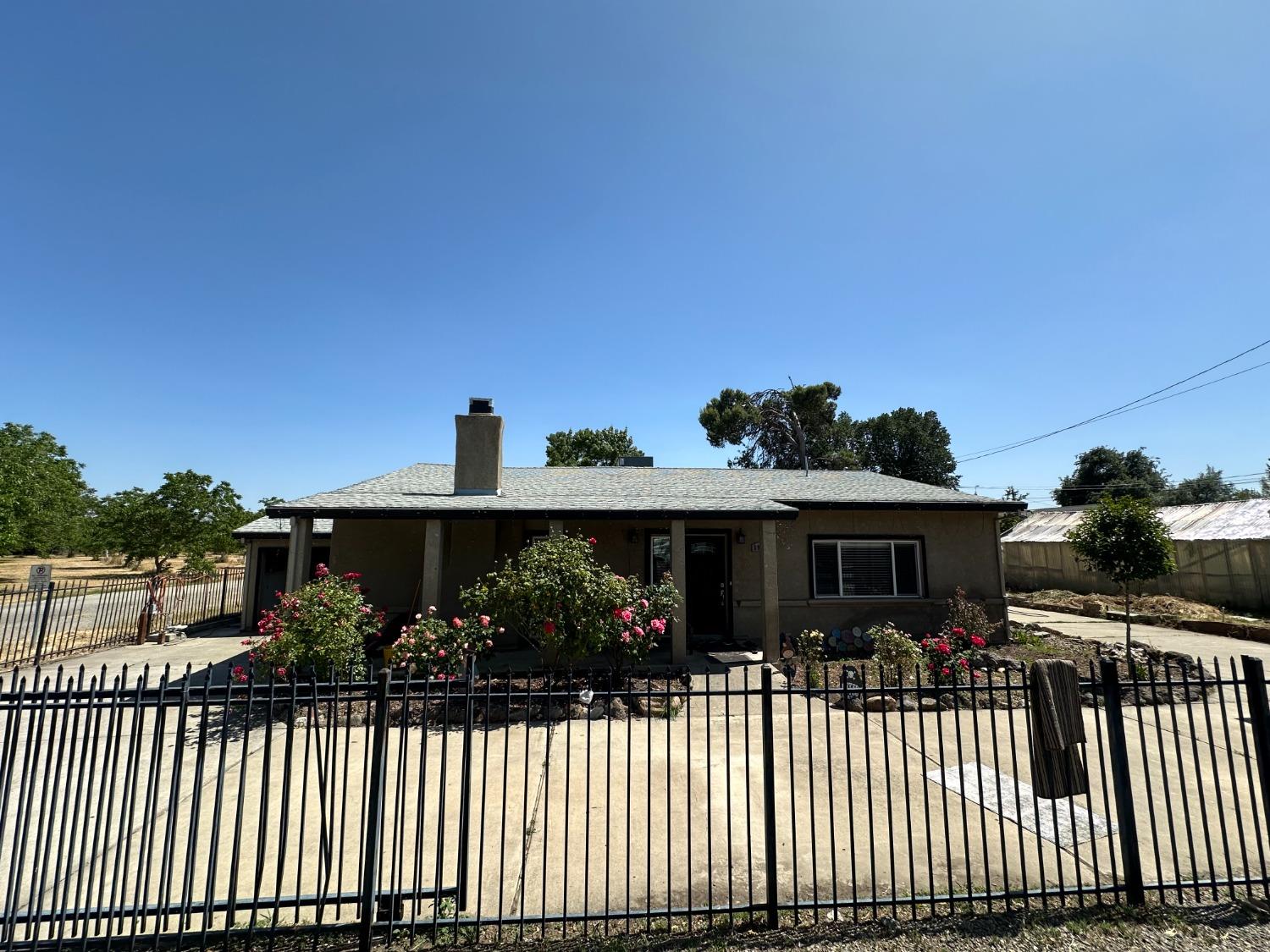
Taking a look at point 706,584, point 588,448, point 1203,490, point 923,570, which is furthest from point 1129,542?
point 1203,490

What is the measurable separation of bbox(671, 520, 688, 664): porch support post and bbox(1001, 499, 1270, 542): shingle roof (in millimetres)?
14655

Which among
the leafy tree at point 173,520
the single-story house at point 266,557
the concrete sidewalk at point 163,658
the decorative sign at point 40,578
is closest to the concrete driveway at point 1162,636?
the concrete sidewalk at point 163,658

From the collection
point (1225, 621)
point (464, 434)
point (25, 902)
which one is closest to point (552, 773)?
point (25, 902)

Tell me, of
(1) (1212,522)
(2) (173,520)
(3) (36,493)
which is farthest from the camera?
(3) (36,493)

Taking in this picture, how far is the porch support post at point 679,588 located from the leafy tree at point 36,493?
34280 millimetres

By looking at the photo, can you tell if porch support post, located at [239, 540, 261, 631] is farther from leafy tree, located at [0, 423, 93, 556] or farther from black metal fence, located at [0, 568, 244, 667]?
leafy tree, located at [0, 423, 93, 556]

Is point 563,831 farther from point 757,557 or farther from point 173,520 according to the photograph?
point 173,520

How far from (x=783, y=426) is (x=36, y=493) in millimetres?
43681

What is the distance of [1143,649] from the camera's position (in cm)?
1055

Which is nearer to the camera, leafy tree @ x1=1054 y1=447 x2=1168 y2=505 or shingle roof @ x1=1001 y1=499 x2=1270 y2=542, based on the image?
shingle roof @ x1=1001 y1=499 x2=1270 y2=542

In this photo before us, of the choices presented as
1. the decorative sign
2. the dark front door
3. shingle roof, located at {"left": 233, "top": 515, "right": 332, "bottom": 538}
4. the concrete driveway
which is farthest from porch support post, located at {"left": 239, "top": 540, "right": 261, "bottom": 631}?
the concrete driveway

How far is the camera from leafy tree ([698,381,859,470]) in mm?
35938

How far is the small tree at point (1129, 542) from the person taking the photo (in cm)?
1129

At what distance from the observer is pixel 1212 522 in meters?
20.1
